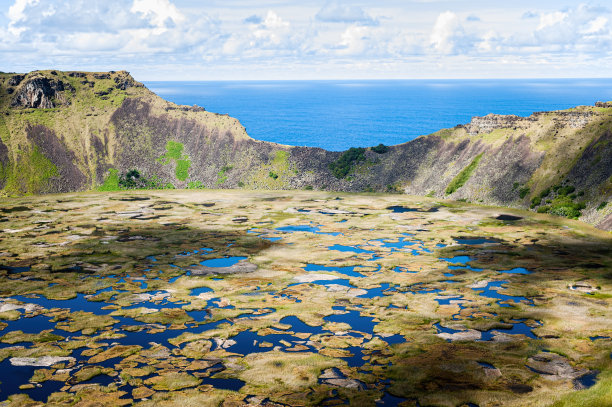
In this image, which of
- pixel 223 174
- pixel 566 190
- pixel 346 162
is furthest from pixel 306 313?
pixel 223 174

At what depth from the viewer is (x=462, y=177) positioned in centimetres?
15500

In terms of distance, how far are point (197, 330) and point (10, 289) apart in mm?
31402

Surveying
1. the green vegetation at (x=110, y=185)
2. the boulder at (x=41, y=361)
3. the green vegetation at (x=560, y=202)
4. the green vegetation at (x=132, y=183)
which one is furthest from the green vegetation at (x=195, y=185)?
the boulder at (x=41, y=361)

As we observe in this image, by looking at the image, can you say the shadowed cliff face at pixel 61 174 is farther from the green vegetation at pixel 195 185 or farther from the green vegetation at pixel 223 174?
the green vegetation at pixel 223 174

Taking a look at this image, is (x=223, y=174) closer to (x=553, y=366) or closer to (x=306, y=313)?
(x=306, y=313)

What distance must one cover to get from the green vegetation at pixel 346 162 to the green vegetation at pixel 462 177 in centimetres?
3993

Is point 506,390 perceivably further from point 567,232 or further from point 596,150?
point 596,150

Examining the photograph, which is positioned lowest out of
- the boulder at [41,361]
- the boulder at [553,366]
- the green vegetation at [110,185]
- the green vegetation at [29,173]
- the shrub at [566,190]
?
the green vegetation at [110,185]

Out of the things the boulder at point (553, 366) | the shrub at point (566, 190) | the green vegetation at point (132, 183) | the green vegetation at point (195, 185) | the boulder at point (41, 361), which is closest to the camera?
the boulder at point (553, 366)

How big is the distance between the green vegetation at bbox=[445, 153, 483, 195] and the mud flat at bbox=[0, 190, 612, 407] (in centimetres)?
3758

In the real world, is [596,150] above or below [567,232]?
above

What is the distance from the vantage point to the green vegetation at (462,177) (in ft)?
501

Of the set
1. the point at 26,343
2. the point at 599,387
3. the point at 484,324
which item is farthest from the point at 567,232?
the point at 26,343

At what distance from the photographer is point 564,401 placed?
3775 cm
